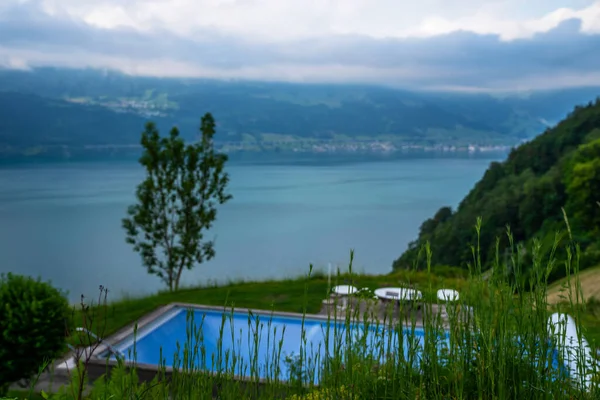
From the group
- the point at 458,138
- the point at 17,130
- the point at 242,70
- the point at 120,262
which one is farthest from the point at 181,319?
the point at 242,70

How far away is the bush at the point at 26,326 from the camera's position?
4.23m

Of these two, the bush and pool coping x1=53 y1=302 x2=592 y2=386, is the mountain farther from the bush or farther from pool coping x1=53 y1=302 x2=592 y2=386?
the bush

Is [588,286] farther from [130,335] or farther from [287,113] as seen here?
[287,113]

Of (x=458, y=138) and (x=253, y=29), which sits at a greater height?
(x=253, y=29)

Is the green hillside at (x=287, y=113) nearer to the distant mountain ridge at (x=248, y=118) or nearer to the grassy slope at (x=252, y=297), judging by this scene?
the distant mountain ridge at (x=248, y=118)

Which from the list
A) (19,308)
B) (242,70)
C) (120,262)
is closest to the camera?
(19,308)

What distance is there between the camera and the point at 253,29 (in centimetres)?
11044

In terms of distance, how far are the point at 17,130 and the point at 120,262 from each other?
2963cm

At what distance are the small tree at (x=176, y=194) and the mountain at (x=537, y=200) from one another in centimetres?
450

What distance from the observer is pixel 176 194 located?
11.0m

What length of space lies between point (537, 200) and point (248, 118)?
5845 centimetres

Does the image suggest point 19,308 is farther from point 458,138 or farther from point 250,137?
point 458,138

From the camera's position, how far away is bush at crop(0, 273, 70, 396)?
4.23 meters

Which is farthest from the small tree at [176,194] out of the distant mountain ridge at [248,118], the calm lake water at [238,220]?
the distant mountain ridge at [248,118]
